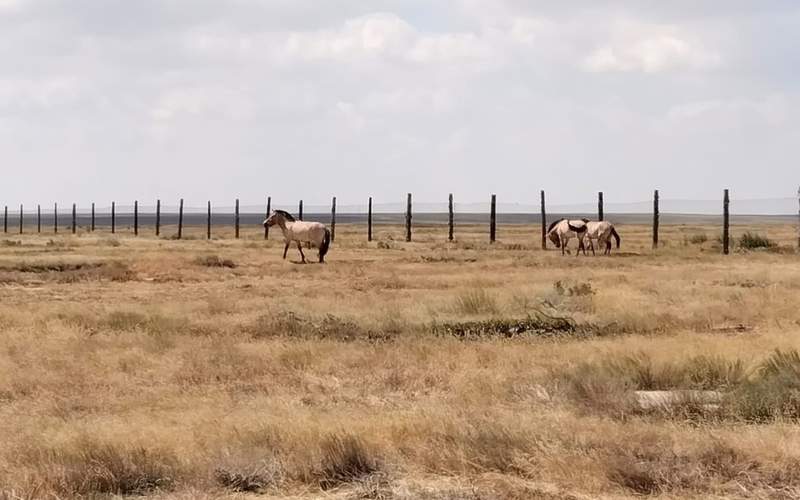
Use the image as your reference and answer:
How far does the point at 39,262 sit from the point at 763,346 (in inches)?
891

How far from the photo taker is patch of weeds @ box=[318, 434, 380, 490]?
6590 millimetres

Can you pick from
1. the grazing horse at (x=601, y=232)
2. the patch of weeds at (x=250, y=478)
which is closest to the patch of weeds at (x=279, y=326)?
the patch of weeds at (x=250, y=478)

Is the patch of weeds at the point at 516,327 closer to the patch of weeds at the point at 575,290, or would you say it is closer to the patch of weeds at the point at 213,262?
the patch of weeds at the point at 575,290

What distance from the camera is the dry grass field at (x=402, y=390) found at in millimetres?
6496

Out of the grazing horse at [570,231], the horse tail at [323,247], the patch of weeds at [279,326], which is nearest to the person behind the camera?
the patch of weeds at [279,326]

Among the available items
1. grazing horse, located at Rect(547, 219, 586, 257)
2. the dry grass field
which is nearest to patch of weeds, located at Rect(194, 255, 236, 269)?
the dry grass field

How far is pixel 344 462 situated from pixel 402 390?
3.38 metres

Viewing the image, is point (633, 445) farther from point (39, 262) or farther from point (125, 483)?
point (39, 262)

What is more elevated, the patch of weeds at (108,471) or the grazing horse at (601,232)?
the grazing horse at (601,232)

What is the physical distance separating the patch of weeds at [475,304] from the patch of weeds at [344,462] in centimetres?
947

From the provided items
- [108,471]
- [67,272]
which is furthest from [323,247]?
[108,471]

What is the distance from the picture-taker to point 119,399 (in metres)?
9.72

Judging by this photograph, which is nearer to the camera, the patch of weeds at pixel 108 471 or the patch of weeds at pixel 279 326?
the patch of weeds at pixel 108 471

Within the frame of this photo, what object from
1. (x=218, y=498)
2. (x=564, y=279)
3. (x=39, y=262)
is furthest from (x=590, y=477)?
(x=39, y=262)
